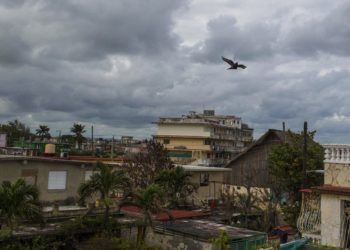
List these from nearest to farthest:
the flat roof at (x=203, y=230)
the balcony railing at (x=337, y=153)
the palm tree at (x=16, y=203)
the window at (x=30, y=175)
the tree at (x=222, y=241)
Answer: the balcony railing at (x=337, y=153)
the palm tree at (x=16, y=203)
the tree at (x=222, y=241)
the flat roof at (x=203, y=230)
the window at (x=30, y=175)

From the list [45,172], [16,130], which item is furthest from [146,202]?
[16,130]

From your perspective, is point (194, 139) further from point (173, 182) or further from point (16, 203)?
point (16, 203)

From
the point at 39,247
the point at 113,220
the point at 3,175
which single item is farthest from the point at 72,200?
the point at 39,247

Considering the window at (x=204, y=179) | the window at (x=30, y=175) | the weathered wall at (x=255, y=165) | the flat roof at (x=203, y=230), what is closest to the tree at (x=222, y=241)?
the flat roof at (x=203, y=230)

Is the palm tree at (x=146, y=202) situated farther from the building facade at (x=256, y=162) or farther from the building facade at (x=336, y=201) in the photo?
the building facade at (x=256, y=162)

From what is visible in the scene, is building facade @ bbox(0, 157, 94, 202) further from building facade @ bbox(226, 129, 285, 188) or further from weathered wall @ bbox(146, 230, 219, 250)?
building facade @ bbox(226, 129, 285, 188)

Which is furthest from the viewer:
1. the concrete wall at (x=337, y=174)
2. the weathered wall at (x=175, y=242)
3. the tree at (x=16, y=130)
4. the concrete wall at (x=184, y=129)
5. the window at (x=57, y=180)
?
the tree at (x=16, y=130)
